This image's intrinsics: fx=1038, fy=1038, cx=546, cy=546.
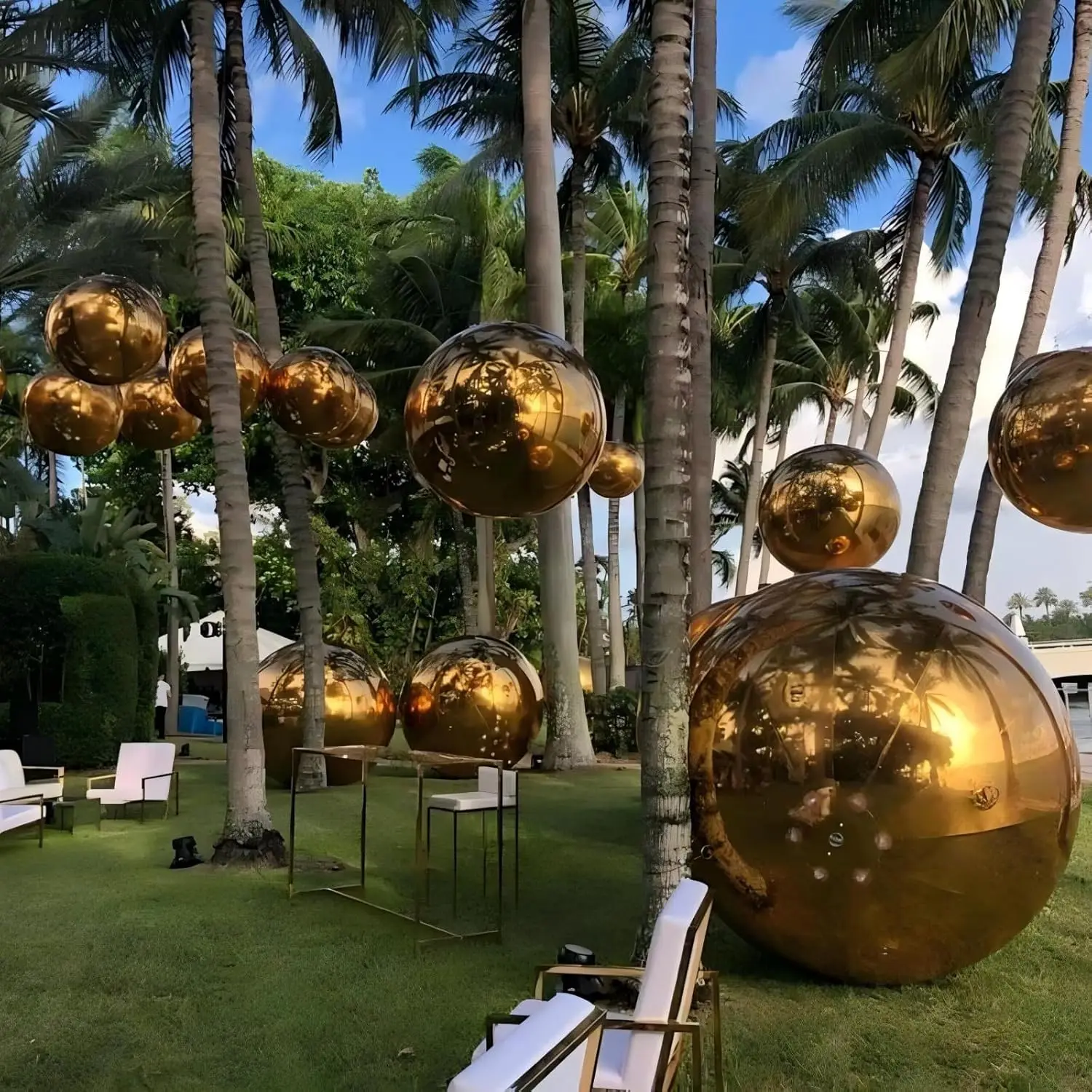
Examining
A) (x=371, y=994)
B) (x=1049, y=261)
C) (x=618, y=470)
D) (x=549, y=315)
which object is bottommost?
(x=371, y=994)

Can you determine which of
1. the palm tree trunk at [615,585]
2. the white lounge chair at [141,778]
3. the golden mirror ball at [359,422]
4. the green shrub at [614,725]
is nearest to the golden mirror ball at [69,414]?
the golden mirror ball at [359,422]

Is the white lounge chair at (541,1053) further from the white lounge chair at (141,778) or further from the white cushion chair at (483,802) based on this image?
the white lounge chair at (141,778)

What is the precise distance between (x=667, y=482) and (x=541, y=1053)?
11.6 feet

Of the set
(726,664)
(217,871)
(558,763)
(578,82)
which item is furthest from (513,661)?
(578,82)

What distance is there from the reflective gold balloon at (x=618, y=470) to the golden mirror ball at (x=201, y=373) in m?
4.53

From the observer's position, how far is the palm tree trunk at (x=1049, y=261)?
11023 mm

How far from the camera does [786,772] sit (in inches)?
191

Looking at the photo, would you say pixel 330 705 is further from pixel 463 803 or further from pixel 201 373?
pixel 463 803

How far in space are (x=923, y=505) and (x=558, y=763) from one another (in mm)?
8021

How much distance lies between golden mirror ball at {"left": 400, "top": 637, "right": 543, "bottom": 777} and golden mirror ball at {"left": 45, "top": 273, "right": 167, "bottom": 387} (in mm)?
5410

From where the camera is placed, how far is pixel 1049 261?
39.2 ft

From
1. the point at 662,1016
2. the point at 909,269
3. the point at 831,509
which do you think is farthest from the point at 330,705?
the point at 909,269

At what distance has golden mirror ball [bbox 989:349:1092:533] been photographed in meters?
6.54

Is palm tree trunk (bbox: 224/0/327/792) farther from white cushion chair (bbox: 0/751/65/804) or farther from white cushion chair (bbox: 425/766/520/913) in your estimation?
white cushion chair (bbox: 425/766/520/913)
